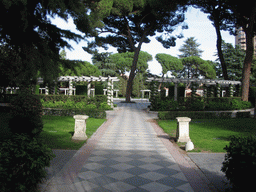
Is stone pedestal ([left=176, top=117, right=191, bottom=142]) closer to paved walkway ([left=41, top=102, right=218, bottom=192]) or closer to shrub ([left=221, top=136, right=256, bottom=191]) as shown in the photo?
paved walkway ([left=41, top=102, right=218, bottom=192])

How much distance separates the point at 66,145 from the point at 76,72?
462cm

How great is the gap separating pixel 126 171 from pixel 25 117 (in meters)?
4.56

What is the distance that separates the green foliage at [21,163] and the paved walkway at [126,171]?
0.69m

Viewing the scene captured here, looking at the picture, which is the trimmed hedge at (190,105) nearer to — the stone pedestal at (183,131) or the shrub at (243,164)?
the stone pedestal at (183,131)

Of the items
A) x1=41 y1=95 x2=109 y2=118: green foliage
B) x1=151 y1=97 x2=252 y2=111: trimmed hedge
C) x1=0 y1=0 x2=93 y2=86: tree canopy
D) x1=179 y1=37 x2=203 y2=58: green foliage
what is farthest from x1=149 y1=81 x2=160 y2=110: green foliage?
x1=179 y1=37 x2=203 y2=58: green foliage

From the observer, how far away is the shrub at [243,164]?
3488mm

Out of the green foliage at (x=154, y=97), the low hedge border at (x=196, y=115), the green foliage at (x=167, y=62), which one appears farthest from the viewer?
the green foliage at (x=167, y=62)

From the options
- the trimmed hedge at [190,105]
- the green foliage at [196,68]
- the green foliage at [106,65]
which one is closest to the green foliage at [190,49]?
the green foliage at [196,68]

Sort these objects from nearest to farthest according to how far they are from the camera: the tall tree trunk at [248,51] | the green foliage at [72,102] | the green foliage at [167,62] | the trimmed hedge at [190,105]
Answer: the green foliage at [72,102] → the trimmed hedge at [190,105] → the tall tree trunk at [248,51] → the green foliage at [167,62]

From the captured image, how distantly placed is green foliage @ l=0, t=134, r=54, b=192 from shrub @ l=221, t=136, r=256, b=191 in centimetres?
295

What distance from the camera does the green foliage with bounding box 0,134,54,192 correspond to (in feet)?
11.8

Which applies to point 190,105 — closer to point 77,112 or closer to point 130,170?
point 77,112

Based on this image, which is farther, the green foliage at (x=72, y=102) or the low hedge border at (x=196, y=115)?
the green foliage at (x=72, y=102)

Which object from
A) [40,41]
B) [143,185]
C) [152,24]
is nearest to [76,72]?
[40,41]
